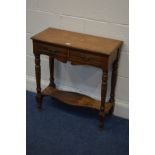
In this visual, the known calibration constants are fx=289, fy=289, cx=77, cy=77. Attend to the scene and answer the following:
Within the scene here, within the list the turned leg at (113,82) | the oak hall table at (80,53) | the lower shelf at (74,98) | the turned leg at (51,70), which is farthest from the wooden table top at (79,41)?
the lower shelf at (74,98)

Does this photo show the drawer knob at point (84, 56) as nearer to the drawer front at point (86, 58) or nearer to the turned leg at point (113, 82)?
the drawer front at point (86, 58)

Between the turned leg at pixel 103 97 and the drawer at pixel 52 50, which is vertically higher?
the drawer at pixel 52 50

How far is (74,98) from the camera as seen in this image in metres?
2.65

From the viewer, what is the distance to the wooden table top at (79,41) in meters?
2.22

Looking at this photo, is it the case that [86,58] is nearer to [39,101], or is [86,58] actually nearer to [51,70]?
[51,70]

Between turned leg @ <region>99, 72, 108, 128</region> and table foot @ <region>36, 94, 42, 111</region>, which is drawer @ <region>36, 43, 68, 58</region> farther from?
table foot @ <region>36, 94, 42, 111</region>

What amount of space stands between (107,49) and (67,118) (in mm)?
791

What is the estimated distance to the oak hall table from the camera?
2213mm

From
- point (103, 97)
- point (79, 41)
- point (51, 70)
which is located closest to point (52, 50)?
point (79, 41)
